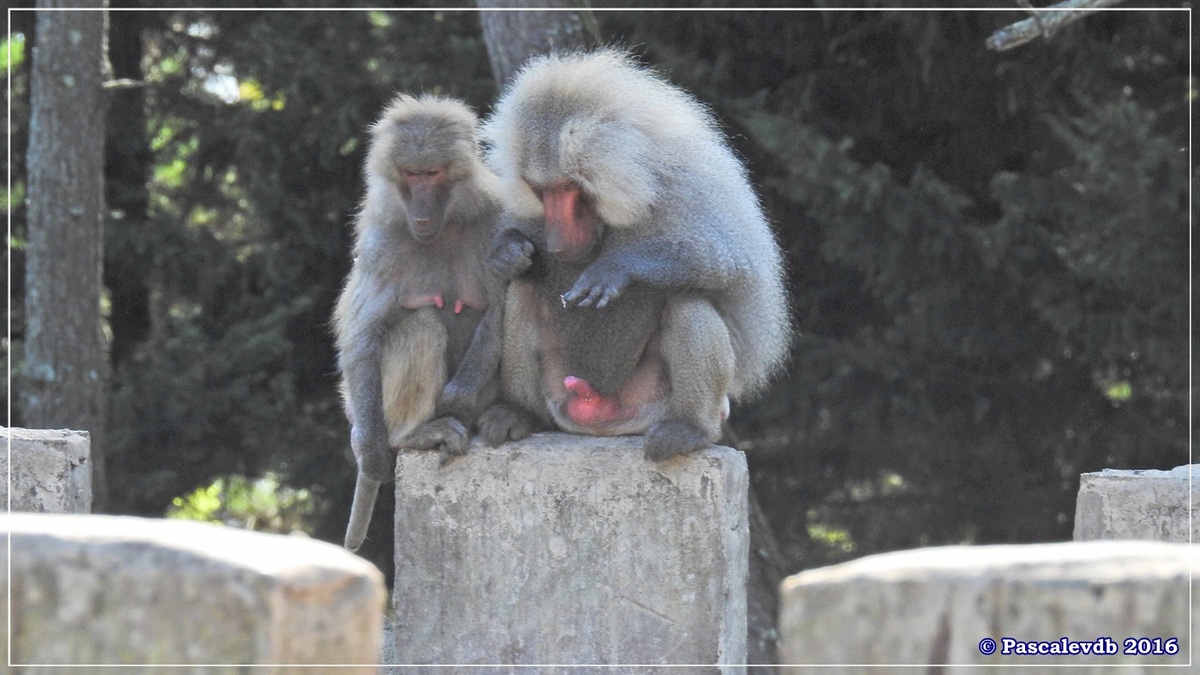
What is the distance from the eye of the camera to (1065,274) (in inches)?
324

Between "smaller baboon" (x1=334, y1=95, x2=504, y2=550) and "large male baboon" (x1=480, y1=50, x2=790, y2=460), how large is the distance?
0.53 feet

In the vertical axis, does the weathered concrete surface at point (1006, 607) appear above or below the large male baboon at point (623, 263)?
below

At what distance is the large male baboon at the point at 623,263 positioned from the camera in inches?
185

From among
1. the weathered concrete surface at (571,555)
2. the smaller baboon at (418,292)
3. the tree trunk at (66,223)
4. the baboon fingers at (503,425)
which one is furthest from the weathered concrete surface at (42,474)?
the tree trunk at (66,223)

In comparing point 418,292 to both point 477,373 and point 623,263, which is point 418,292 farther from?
point 623,263

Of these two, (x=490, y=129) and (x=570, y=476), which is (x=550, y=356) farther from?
(x=490, y=129)

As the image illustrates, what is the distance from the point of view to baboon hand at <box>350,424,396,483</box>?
5000 millimetres

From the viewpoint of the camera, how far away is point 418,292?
5066 mm

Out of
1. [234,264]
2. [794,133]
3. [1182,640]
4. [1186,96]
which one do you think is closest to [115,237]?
[234,264]

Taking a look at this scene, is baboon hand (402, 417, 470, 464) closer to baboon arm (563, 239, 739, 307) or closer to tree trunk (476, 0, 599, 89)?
baboon arm (563, 239, 739, 307)

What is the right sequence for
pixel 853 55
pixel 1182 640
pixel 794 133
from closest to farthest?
pixel 1182 640, pixel 794 133, pixel 853 55

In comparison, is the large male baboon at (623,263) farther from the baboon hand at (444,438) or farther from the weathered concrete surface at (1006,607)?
the weathered concrete surface at (1006,607)

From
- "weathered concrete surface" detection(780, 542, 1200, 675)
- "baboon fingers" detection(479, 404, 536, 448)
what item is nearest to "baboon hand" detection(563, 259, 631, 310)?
"baboon fingers" detection(479, 404, 536, 448)

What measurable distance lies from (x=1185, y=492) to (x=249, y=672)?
3.54m
